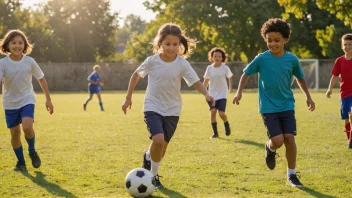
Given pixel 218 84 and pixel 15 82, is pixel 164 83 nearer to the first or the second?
pixel 15 82

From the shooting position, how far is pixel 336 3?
20.4 metres

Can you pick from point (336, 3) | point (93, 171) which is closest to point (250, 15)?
point (336, 3)

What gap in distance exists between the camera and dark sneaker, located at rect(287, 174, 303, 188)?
22.6 feet

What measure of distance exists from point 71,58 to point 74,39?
195 cm

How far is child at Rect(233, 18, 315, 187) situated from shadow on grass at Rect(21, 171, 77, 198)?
7.35 ft

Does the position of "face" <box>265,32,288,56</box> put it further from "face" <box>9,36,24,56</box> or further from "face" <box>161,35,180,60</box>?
"face" <box>9,36,24,56</box>

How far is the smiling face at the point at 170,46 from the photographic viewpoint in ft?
22.4

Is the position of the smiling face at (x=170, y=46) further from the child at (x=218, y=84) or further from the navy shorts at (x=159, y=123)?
the child at (x=218, y=84)

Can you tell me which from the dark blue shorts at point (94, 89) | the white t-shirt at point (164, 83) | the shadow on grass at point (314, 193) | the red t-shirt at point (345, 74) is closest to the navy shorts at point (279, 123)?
the shadow on grass at point (314, 193)

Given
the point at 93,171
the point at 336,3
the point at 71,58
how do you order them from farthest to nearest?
the point at 71,58, the point at 336,3, the point at 93,171

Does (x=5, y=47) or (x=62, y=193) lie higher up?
(x=5, y=47)

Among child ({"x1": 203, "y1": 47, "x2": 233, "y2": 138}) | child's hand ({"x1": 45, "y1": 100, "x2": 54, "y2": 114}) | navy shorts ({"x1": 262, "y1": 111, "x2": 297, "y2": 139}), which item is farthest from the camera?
child ({"x1": 203, "y1": 47, "x2": 233, "y2": 138})

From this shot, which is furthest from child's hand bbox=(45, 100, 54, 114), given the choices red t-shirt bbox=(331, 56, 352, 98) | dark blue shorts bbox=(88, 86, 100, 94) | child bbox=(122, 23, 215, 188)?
dark blue shorts bbox=(88, 86, 100, 94)

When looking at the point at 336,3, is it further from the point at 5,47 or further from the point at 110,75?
the point at 110,75
